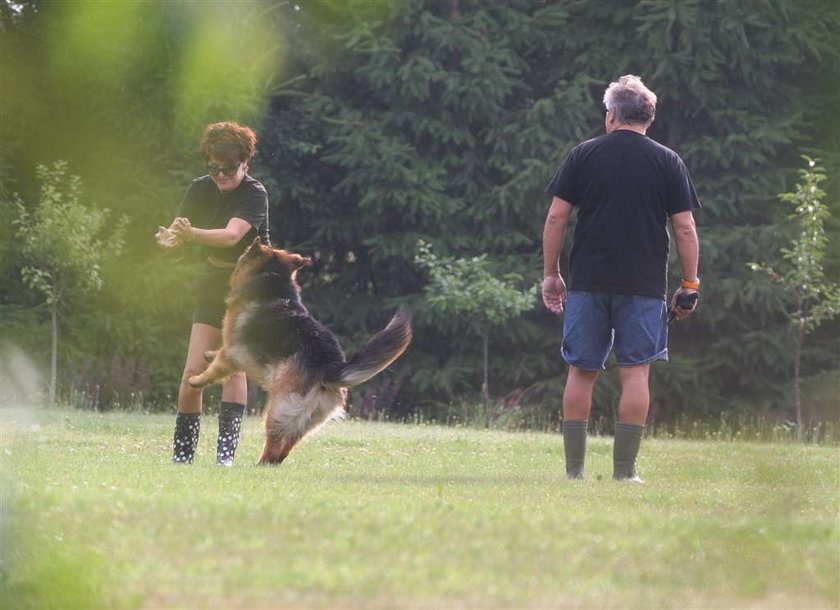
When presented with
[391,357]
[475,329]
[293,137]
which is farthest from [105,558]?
[293,137]

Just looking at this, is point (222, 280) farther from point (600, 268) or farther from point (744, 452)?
point (744, 452)

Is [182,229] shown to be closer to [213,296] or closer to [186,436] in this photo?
[213,296]

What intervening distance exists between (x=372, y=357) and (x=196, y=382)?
114 cm

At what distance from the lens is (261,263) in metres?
8.45

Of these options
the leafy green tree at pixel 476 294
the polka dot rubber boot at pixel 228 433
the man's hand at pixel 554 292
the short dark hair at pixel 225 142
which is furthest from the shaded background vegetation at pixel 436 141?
the man's hand at pixel 554 292

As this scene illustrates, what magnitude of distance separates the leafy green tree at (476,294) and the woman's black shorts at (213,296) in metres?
11.3

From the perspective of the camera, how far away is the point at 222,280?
859cm

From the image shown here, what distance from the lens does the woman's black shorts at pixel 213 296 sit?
859 centimetres

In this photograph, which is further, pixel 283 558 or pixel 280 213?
pixel 280 213

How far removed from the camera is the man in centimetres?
790

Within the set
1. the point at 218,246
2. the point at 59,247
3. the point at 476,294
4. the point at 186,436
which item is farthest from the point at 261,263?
the point at 476,294

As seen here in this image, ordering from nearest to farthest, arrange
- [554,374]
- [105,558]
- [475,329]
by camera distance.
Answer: [105,558] → [475,329] → [554,374]

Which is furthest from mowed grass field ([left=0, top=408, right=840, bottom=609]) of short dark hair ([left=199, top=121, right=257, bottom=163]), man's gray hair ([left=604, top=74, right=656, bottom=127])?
man's gray hair ([left=604, top=74, right=656, bottom=127])

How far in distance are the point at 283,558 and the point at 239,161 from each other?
4.15 m
